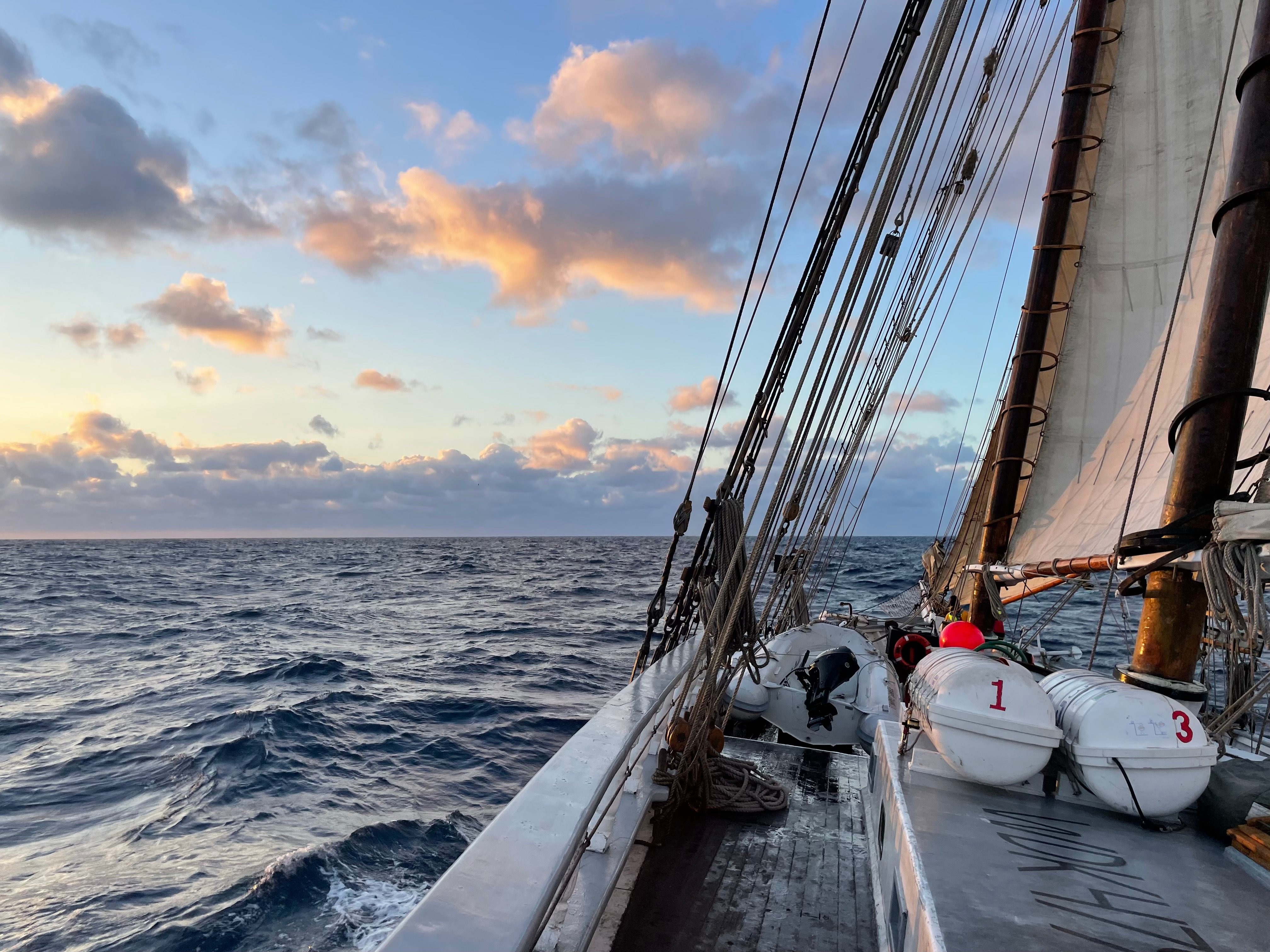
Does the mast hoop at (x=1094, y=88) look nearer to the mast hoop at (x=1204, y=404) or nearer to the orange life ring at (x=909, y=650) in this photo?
the mast hoop at (x=1204, y=404)

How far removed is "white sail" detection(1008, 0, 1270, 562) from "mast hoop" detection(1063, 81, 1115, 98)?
0.14 meters

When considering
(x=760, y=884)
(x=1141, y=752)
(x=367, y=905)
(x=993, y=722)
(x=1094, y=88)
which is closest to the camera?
(x=1141, y=752)

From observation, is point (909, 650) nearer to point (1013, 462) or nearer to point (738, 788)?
point (1013, 462)

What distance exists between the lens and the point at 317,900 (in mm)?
6234

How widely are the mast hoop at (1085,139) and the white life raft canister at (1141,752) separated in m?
9.48

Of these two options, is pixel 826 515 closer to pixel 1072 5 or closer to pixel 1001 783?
pixel 1001 783

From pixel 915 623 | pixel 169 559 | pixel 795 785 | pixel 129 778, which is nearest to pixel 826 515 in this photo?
pixel 915 623

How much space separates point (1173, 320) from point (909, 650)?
580 cm

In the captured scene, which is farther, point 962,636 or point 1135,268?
point 1135,268

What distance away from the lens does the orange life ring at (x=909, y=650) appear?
365 inches

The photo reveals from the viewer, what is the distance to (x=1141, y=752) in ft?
10.8

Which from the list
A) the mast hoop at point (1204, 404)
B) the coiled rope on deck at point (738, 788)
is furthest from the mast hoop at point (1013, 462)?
the coiled rope on deck at point (738, 788)

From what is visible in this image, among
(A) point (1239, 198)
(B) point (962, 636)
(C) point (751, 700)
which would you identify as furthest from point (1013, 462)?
(A) point (1239, 198)

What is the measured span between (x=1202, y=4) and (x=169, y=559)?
7571 centimetres
